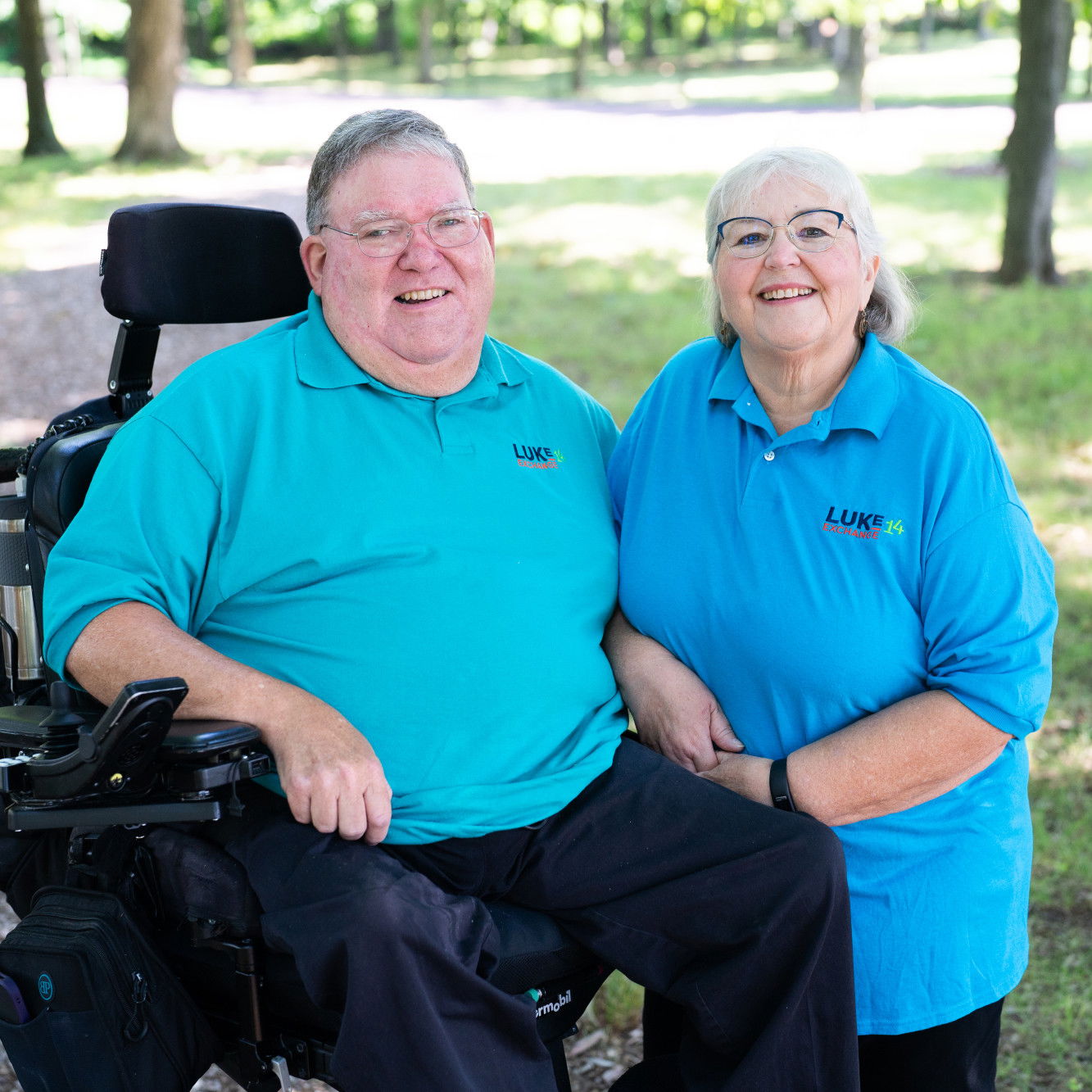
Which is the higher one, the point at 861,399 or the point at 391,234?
the point at 391,234

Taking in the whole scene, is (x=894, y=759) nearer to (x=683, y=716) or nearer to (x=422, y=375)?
(x=683, y=716)

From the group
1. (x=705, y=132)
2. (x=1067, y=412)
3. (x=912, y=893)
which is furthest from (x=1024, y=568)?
(x=705, y=132)

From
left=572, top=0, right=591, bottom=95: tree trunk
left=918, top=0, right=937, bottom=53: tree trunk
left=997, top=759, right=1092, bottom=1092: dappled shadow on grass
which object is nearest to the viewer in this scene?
left=997, top=759, right=1092, bottom=1092: dappled shadow on grass

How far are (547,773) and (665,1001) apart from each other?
60 centimetres

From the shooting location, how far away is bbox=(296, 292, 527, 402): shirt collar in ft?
7.80

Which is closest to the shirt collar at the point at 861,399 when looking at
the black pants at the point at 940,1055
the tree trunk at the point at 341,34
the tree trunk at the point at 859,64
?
the black pants at the point at 940,1055

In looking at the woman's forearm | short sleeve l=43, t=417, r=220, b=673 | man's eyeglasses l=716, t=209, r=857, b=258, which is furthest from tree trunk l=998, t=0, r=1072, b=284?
short sleeve l=43, t=417, r=220, b=673

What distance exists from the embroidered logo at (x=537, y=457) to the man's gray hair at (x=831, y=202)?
17.9 inches

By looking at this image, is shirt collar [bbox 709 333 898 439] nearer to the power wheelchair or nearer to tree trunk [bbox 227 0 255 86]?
the power wheelchair

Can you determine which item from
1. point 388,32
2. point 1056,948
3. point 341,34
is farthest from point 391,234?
point 388,32

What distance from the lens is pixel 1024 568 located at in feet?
7.08

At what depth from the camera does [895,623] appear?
7.33 feet

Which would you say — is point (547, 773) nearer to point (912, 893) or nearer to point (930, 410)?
point (912, 893)

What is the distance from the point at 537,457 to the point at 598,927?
0.86 metres
